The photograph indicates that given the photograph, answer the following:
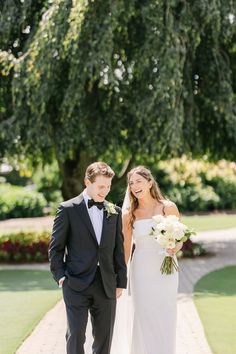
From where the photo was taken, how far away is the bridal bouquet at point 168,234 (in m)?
5.82

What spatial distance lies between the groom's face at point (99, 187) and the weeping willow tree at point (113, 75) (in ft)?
23.5

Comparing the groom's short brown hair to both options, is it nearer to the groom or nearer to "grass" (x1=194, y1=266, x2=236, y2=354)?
the groom

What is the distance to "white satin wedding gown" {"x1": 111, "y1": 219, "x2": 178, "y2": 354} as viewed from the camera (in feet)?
19.8

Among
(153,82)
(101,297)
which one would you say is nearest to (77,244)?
(101,297)

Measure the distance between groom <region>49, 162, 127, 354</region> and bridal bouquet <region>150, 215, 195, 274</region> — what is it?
27.9 inches

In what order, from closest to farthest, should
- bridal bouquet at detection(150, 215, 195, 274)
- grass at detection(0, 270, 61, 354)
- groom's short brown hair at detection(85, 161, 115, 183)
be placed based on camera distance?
groom's short brown hair at detection(85, 161, 115, 183) < bridal bouquet at detection(150, 215, 195, 274) < grass at detection(0, 270, 61, 354)

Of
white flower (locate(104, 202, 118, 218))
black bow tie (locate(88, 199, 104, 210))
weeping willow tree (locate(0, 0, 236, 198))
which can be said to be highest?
weeping willow tree (locate(0, 0, 236, 198))

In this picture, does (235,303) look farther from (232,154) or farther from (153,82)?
(232,154)

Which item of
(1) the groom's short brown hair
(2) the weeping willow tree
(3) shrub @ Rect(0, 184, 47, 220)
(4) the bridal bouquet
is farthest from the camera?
(3) shrub @ Rect(0, 184, 47, 220)

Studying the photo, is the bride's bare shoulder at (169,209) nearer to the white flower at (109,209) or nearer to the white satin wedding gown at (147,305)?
the white satin wedding gown at (147,305)

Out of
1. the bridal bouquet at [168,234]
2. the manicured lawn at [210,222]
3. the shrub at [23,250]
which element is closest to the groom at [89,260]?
the bridal bouquet at [168,234]

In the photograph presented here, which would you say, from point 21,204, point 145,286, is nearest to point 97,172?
point 145,286

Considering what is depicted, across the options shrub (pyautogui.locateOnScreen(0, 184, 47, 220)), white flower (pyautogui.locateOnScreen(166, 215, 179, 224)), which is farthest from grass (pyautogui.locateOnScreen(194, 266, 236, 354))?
shrub (pyautogui.locateOnScreen(0, 184, 47, 220))

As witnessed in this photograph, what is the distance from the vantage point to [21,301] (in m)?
10.0
